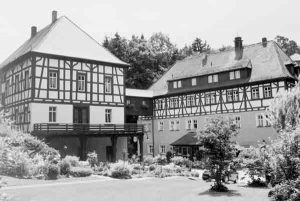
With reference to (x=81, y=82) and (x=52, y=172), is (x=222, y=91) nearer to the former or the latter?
(x=81, y=82)

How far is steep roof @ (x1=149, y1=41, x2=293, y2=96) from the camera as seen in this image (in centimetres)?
3328

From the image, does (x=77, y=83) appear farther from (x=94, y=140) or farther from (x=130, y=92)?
(x=130, y=92)

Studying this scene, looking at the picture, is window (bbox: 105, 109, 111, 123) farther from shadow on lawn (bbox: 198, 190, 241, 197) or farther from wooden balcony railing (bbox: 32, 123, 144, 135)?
shadow on lawn (bbox: 198, 190, 241, 197)

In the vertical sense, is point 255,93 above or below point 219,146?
above

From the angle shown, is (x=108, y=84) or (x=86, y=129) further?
(x=108, y=84)

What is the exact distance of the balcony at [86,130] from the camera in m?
27.9

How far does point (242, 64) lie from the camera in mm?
35625

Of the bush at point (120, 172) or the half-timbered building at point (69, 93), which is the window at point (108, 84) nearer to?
the half-timbered building at point (69, 93)

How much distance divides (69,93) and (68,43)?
5.04 m

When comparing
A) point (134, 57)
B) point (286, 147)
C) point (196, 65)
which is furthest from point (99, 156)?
point (134, 57)

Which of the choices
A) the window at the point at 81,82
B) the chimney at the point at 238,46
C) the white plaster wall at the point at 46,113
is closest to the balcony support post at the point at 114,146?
the white plaster wall at the point at 46,113

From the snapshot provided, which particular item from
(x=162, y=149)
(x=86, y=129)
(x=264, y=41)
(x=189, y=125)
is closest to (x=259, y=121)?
(x=189, y=125)

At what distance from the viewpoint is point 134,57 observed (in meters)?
56.8

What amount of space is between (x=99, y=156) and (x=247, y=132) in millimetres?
15035
